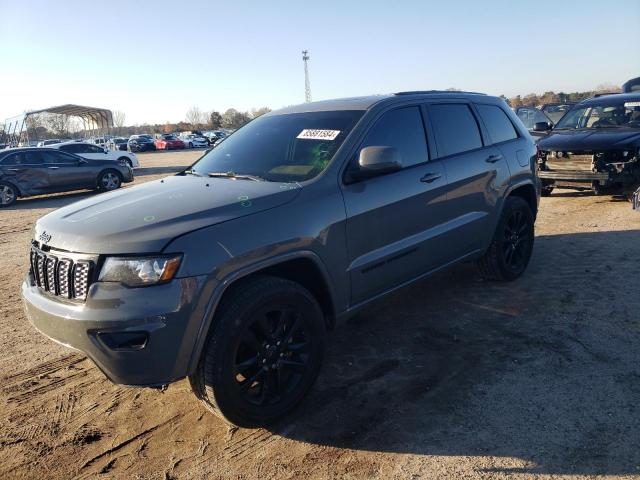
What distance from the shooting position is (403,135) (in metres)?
3.96

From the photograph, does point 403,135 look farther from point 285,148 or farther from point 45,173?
point 45,173

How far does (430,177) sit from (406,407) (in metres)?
1.77

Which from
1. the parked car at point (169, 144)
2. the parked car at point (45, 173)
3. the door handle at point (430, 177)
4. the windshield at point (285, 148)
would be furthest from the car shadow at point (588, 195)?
the parked car at point (169, 144)

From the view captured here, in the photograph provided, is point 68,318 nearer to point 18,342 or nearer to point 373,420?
point 373,420

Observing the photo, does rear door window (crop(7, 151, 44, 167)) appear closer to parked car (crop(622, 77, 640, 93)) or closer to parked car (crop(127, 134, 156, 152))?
parked car (crop(622, 77, 640, 93))

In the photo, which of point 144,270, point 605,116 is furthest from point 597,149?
point 144,270

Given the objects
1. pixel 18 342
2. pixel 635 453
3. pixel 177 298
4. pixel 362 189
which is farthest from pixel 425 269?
pixel 18 342

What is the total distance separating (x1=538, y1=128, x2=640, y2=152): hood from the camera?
8406 millimetres

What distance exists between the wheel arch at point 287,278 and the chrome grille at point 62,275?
0.64 metres

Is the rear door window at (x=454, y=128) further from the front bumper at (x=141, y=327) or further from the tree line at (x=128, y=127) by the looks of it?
the tree line at (x=128, y=127)

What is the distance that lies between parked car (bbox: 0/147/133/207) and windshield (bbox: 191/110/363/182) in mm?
11586

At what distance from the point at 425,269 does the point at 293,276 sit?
1.28m

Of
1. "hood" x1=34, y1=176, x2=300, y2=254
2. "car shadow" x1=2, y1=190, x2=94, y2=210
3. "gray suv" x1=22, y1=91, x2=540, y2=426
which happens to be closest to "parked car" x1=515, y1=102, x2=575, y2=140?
"gray suv" x1=22, y1=91, x2=540, y2=426

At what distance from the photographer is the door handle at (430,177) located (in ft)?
12.9
